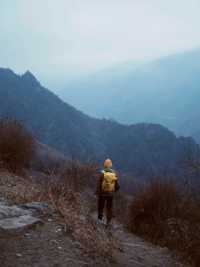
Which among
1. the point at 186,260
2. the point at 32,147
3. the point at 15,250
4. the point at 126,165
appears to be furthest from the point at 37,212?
the point at 126,165

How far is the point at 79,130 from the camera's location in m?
118

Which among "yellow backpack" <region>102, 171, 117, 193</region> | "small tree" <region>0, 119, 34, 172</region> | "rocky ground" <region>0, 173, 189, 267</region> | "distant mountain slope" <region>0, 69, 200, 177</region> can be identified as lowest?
"rocky ground" <region>0, 173, 189, 267</region>

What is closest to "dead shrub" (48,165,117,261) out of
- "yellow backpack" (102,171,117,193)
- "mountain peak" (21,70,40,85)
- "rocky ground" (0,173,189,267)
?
"rocky ground" (0,173,189,267)

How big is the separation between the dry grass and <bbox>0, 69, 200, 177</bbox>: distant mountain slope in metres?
86.6

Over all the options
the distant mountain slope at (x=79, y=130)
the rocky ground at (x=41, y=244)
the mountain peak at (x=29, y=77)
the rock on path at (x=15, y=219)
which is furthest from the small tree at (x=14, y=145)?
the mountain peak at (x=29, y=77)

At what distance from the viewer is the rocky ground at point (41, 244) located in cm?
551

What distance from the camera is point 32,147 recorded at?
57.5 ft

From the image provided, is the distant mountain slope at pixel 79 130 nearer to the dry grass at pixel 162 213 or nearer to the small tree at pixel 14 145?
the small tree at pixel 14 145

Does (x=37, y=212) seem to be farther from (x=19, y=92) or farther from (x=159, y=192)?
(x=19, y=92)

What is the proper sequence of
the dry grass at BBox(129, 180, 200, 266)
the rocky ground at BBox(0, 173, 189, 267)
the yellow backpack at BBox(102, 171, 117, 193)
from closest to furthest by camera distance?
the rocky ground at BBox(0, 173, 189, 267), the yellow backpack at BBox(102, 171, 117, 193), the dry grass at BBox(129, 180, 200, 266)

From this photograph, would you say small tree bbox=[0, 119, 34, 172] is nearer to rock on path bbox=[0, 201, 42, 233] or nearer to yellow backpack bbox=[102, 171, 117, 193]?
yellow backpack bbox=[102, 171, 117, 193]

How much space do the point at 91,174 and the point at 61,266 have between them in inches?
439

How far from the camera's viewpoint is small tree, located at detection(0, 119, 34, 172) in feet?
53.7

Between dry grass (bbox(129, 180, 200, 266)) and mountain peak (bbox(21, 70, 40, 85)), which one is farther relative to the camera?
mountain peak (bbox(21, 70, 40, 85))
